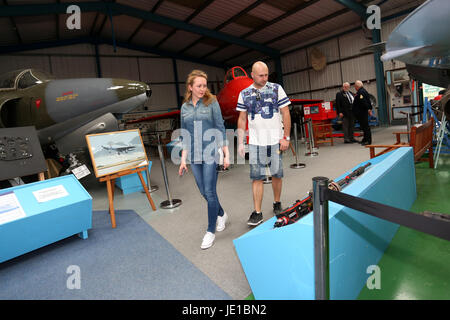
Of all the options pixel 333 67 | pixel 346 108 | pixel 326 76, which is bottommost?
pixel 346 108

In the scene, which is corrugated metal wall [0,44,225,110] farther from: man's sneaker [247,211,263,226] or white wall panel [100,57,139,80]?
man's sneaker [247,211,263,226]

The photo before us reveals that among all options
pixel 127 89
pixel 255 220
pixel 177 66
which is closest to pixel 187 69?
pixel 177 66

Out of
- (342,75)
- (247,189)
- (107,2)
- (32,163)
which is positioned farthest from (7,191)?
(342,75)

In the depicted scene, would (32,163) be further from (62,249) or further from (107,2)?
(107,2)

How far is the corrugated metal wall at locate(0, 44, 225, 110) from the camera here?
14727mm

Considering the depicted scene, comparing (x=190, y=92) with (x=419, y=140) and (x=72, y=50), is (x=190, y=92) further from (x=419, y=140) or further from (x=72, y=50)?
(x=72, y=50)

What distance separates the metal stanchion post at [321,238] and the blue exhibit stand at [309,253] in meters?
0.06

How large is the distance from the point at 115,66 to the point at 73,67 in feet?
8.06

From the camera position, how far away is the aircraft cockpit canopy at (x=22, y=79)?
4.76 m

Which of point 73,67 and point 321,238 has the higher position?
point 73,67

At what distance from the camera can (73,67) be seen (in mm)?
15844

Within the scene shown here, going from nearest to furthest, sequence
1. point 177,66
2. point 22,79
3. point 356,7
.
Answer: point 22,79
point 356,7
point 177,66

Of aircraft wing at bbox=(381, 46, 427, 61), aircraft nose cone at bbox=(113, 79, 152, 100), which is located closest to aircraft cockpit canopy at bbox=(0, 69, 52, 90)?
aircraft nose cone at bbox=(113, 79, 152, 100)
